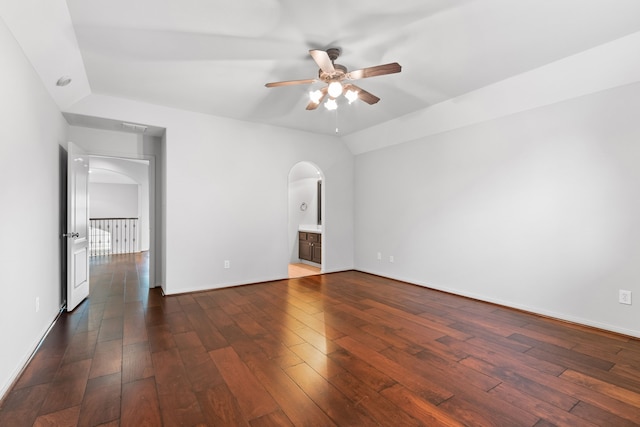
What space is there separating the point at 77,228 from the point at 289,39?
11.5 feet

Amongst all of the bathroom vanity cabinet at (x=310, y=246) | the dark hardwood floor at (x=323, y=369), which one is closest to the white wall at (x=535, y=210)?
the dark hardwood floor at (x=323, y=369)

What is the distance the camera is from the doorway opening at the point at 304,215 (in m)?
6.95

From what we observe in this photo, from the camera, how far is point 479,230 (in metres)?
4.17

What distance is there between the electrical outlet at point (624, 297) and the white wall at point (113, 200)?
12664mm

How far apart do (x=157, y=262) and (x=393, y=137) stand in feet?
14.6

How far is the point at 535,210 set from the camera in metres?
3.59

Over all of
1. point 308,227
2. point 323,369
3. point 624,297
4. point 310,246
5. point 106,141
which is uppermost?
point 106,141

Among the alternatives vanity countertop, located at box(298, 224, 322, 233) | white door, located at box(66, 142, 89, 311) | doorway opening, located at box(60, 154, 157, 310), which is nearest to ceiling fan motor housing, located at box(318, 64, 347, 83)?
white door, located at box(66, 142, 89, 311)

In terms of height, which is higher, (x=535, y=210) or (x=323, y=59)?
(x=323, y=59)

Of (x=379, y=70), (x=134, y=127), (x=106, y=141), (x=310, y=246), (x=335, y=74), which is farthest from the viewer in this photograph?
(x=310, y=246)

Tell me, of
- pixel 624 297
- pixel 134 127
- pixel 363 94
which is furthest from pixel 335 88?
pixel 624 297

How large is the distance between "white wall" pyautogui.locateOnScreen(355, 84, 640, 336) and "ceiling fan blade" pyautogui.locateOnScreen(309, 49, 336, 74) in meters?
2.59

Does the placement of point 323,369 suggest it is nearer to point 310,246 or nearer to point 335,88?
point 335,88

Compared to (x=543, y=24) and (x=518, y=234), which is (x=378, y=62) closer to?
(x=543, y=24)
